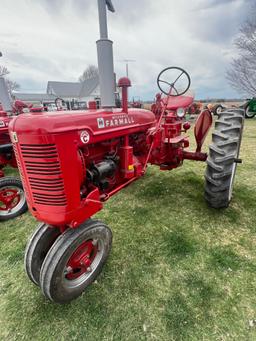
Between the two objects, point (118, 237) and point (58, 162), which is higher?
point (58, 162)

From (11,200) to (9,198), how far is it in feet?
0.16

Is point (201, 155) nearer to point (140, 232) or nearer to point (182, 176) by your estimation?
point (182, 176)

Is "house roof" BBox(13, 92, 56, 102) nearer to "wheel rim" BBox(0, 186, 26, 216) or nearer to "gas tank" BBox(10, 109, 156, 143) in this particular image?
"wheel rim" BBox(0, 186, 26, 216)

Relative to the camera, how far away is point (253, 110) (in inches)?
547

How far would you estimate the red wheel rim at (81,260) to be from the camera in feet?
6.01

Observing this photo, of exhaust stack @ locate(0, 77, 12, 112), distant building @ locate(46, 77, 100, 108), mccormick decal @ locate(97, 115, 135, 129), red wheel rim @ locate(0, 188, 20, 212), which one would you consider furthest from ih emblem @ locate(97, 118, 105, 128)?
distant building @ locate(46, 77, 100, 108)

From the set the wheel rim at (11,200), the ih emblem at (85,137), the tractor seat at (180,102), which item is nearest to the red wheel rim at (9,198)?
the wheel rim at (11,200)

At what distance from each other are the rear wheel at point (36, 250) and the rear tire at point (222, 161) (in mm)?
1965

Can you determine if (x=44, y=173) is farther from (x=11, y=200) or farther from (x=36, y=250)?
(x=11, y=200)

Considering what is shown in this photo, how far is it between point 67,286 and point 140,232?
1.16 metres

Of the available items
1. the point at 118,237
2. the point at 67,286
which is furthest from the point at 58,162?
the point at 118,237

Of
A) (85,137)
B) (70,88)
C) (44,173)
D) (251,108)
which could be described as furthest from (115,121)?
(70,88)

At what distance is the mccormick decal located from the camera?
6.32ft

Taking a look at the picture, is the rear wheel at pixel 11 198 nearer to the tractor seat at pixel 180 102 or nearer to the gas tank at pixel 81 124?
the gas tank at pixel 81 124
